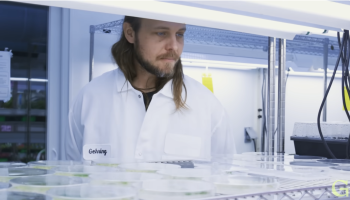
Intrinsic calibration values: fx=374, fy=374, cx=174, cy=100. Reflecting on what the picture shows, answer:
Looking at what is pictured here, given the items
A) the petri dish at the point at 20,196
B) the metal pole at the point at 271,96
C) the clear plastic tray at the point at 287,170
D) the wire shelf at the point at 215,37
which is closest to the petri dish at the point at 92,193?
the petri dish at the point at 20,196

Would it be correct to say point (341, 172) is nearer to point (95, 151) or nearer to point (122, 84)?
point (95, 151)

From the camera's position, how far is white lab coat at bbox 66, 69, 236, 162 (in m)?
1.58

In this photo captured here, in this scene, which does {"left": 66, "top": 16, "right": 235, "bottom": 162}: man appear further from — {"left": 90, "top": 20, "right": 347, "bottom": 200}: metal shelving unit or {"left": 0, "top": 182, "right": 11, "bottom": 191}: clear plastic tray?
{"left": 0, "top": 182, "right": 11, "bottom": 191}: clear plastic tray

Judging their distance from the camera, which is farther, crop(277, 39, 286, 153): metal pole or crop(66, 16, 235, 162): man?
crop(66, 16, 235, 162): man

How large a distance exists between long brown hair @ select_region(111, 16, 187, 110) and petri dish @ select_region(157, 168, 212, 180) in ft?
2.95

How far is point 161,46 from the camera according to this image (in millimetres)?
1553

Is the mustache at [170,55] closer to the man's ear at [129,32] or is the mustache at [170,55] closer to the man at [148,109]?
the man at [148,109]

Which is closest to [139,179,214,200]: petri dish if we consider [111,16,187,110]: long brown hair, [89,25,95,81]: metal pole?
[111,16,187,110]: long brown hair

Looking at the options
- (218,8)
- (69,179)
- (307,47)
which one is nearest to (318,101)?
(307,47)

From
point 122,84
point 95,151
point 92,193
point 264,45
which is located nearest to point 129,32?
point 122,84

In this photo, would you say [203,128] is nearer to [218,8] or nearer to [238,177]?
[218,8]

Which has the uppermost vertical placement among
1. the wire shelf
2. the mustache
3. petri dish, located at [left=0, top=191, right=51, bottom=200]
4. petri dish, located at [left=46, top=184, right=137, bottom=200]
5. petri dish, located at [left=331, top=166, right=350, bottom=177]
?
the wire shelf

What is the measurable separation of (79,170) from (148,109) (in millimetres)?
885

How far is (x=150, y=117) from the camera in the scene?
160cm
